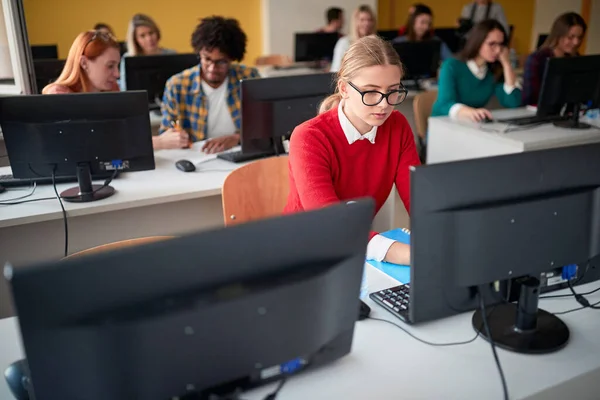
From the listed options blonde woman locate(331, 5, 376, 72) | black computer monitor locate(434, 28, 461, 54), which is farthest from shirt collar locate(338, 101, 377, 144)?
black computer monitor locate(434, 28, 461, 54)

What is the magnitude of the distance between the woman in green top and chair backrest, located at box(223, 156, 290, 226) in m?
1.64

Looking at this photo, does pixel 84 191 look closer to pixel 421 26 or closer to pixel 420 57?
pixel 420 57

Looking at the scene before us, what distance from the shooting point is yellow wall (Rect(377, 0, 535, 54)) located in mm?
7516

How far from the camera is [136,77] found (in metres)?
3.36

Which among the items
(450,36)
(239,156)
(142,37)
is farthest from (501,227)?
(450,36)

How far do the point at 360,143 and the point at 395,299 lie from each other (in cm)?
58

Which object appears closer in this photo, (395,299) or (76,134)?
(395,299)

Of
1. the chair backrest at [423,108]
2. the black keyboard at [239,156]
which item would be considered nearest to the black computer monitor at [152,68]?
the black keyboard at [239,156]

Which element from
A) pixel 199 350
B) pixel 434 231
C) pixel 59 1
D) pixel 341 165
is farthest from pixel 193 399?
pixel 59 1

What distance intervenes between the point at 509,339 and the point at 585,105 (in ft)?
8.03

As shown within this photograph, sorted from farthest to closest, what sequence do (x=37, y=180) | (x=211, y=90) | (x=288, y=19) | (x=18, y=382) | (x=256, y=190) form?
(x=288, y=19) < (x=211, y=90) < (x=37, y=180) < (x=256, y=190) < (x=18, y=382)

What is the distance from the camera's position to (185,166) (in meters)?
2.37

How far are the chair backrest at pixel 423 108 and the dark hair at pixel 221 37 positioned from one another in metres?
1.46

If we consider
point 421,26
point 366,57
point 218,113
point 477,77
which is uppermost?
point 421,26
